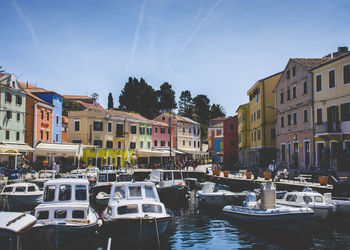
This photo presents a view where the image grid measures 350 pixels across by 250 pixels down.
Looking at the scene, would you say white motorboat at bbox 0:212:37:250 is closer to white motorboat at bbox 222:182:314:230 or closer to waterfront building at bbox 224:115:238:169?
white motorboat at bbox 222:182:314:230

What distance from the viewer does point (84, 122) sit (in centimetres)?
5784

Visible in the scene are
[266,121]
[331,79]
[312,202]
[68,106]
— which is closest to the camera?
[312,202]

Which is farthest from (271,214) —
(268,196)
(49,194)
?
(49,194)

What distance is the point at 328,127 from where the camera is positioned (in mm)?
31844

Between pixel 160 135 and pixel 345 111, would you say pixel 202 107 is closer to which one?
pixel 160 135

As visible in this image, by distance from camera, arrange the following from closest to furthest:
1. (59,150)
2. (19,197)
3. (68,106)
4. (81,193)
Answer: (81,193) < (19,197) < (59,150) < (68,106)

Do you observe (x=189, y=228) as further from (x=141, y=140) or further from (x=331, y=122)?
(x=141, y=140)

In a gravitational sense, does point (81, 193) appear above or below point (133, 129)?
below

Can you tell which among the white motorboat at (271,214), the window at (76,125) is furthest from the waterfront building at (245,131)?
the white motorboat at (271,214)

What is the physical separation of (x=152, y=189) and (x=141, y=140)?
49.6 metres

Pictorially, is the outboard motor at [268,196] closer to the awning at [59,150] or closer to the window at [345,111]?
the window at [345,111]

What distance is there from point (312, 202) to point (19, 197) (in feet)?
60.7

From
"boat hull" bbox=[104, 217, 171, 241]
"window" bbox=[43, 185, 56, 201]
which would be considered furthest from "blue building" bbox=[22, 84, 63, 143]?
"boat hull" bbox=[104, 217, 171, 241]

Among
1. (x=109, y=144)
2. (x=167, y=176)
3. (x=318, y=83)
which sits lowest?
(x=167, y=176)
